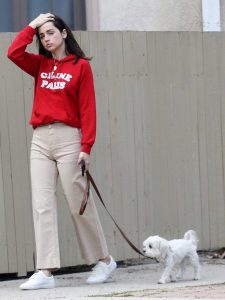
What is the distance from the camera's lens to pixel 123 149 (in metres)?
8.38

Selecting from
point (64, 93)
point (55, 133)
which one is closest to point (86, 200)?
point (55, 133)

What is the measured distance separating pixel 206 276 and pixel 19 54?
2.31 m

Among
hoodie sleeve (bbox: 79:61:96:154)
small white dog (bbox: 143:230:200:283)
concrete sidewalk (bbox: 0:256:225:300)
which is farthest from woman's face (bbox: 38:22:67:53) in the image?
concrete sidewalk (bbox: 0:256:225:300)

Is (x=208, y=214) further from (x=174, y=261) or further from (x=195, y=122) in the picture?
(x=174, y=261)

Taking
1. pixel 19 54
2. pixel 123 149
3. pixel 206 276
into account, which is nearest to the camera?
pixel 19 54

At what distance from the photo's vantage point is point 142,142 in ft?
27.8

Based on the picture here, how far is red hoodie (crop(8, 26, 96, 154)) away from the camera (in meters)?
7.23

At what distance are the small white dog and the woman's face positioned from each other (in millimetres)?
1633

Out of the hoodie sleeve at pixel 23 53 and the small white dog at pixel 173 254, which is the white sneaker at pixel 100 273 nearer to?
the small white dog at pixel 173 254

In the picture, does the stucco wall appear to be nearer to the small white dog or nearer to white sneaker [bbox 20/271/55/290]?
the small white dog

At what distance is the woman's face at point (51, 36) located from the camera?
732cm

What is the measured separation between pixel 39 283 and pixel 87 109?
1331mm

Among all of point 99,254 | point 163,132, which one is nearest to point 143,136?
point 163,132

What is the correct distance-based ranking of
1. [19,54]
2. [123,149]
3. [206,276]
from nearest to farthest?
[19,54], [206,276], [123,149]
